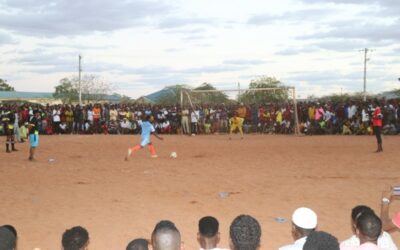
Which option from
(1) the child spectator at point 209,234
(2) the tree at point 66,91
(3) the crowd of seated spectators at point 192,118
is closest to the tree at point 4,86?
(2) the tree at point 66,91

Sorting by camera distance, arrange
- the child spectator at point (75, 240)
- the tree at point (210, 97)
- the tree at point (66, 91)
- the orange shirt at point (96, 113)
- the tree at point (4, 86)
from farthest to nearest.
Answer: the tree at point (4, 86) → the tree at point (66, 91) → the tree at point (210, 97) → the orange shirt at point (96, 113) → the child spectator at point (75, 240)

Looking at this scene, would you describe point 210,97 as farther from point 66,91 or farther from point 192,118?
point 66,91

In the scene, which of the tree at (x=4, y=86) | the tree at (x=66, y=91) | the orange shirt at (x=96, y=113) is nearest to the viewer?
the orange shirt at (x=96, y=113)

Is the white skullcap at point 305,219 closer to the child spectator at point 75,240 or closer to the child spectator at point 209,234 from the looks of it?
the child spectator at point 209,234

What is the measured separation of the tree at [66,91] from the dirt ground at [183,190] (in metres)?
42.5

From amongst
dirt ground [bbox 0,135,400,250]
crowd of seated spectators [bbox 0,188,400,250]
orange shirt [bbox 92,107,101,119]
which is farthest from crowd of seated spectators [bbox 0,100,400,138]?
crowd of seated spectators [bbox 0,188,400,250]

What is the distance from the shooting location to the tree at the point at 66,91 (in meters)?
60.6

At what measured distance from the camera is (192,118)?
30016 millimetres

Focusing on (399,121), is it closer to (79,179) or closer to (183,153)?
(183,153)

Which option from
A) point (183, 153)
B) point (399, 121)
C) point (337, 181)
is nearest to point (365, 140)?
point (399, 121)

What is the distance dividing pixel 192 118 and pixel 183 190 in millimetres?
19132

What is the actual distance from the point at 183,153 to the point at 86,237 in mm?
14582

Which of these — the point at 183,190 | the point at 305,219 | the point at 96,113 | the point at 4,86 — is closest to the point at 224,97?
the point at 96,113

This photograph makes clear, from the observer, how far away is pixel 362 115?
26.5 metres
